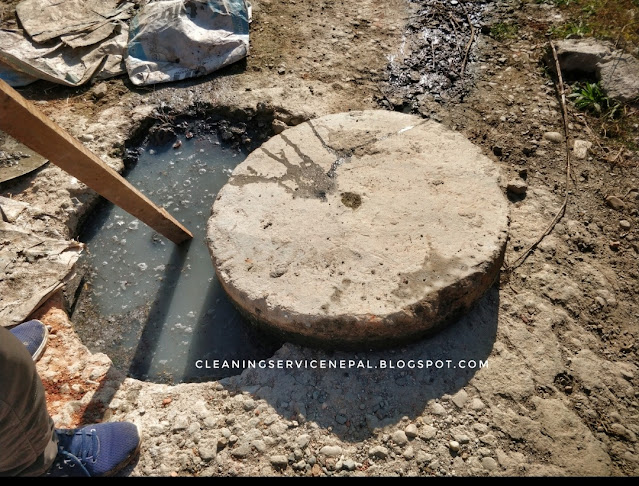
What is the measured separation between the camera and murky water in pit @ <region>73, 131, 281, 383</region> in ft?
9.11

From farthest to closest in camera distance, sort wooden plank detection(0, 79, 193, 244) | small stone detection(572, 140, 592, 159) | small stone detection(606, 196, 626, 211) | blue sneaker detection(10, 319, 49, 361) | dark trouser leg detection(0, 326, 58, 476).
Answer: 1. small stone detection(572, 140, 592, 159)
2. small stone detection(606, 196, 626, 211)
3. blue sneaker detection(10, 319, 49, 361)
4. wooden plank detection(0, 79, 193, 244)
5. dark trouser leg detection(0, 326, 58, 476)

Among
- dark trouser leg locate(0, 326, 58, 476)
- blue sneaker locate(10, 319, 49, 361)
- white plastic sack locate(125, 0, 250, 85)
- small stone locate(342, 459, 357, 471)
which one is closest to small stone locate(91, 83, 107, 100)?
white plastic sack locate(125, 0, 250, 85)

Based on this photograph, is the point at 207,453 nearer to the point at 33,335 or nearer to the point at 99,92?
the point at 33,335

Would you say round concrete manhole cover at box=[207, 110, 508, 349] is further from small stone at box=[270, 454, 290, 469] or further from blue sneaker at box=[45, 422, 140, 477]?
blue sneaker at box=[45, 422, 140, 477]

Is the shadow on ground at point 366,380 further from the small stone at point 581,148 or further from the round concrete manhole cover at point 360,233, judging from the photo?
the small stone at point 581,148

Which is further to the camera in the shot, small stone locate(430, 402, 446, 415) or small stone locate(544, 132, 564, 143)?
small stone locate(544, 132, 564, 143)

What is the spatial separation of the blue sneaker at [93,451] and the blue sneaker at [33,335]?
1.63ft

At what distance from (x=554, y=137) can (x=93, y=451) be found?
320 centimetres

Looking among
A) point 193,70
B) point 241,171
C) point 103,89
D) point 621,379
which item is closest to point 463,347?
point 621,379

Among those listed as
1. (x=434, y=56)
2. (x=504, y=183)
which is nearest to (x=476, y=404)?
(x=504, y=183)

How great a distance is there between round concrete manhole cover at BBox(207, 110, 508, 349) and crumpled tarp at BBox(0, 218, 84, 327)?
909 mm

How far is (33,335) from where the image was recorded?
7.98 ft

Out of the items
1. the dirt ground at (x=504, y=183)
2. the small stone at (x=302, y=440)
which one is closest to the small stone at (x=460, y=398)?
the dirt ground at (x=504, y=183)

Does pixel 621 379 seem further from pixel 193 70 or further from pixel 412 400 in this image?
pixel 193 70
